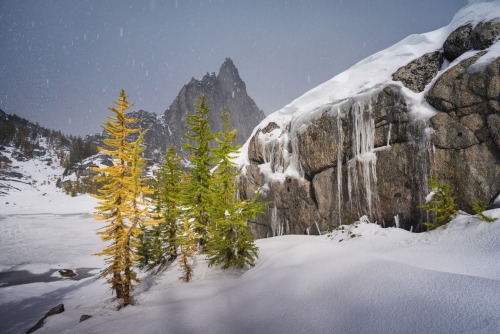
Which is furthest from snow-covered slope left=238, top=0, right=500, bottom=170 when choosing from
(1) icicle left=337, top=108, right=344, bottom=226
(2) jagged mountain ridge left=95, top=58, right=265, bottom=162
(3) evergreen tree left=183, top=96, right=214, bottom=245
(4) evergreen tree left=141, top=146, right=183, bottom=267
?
(2) jagged mountain ridge left=95, top=58, right=265, bottom=162

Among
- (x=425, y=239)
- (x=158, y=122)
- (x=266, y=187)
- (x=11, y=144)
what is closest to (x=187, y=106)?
(x=158, y=122)

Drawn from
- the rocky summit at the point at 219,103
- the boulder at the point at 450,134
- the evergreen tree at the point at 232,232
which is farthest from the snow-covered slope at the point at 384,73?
the rocky summit at the point at 219,103

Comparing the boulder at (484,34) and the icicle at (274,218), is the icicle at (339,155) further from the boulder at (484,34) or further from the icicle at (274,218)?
the boulder at (484,34)

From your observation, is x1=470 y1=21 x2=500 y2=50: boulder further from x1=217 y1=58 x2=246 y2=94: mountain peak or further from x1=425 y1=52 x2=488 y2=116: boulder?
x1=217 y1=58 x2=246 y2=94: mountain peak

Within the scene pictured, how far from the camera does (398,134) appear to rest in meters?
11.6

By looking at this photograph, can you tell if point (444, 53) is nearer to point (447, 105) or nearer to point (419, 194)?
point (447, 105)

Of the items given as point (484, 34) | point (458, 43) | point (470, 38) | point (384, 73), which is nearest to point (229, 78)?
point (384, 73)

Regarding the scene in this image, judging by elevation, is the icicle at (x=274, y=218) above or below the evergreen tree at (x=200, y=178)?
below

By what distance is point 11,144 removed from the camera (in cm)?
10362

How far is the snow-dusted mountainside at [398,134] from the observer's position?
9.73 metres

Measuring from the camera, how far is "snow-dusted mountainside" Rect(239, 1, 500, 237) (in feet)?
31.9

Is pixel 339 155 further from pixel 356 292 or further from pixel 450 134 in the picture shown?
pixel 356 292

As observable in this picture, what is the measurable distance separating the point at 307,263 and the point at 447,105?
10.2 m

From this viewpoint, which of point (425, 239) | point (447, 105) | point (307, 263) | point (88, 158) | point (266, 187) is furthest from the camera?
point (88, 158)
